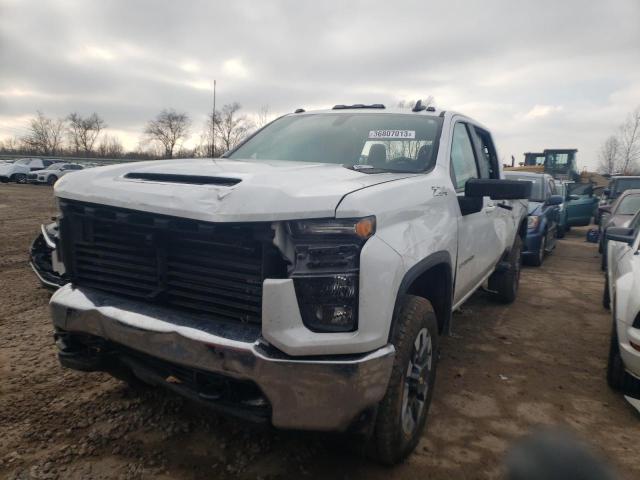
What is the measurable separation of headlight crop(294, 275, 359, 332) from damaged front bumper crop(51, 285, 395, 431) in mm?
134

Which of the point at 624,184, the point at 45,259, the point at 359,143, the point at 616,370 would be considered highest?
the point at 359,143

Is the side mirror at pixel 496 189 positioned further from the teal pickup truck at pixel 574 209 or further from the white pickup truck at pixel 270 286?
the teal pickup truck at pixel 574 209

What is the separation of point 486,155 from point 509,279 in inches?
Result: 71.0

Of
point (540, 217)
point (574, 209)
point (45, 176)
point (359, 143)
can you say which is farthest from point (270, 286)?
point (45, 176)

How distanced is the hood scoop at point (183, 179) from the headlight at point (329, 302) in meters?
0.59

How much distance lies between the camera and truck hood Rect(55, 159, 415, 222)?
74.9 inches

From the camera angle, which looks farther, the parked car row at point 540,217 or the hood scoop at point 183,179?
the parked car row at point 540,217

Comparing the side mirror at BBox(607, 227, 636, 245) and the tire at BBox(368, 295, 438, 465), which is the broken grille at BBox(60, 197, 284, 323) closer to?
the tire at BBox(368, 295, 438, 465)

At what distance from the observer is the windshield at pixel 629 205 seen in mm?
8509

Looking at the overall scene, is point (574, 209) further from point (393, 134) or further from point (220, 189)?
point (220, 189)

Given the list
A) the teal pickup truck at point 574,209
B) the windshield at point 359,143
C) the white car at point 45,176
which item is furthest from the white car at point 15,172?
the windshield at point 359,143

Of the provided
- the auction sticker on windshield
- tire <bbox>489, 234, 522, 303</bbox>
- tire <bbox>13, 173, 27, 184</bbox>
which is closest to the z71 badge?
the auction sticker on windshield

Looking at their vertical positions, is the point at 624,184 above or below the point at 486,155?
below

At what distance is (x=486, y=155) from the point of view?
4.56m
